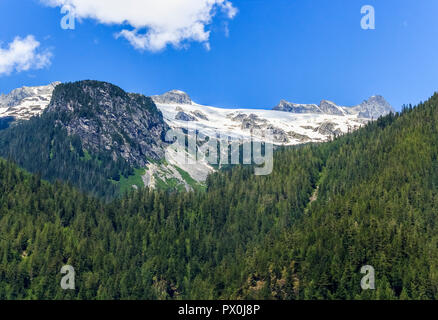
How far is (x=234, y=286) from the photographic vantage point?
193375mm
